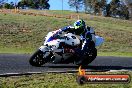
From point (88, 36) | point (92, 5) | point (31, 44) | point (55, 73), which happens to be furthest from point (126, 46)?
point (92, 5)

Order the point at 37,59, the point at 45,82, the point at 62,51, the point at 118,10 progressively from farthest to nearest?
the point at 118,10
the point at 62,51
the point at 37,59
the point at 45,82

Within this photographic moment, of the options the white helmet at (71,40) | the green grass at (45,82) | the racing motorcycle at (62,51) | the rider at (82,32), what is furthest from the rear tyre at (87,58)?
the green grass at (45,82)

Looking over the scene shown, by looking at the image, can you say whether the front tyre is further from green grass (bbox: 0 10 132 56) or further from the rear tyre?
green grass (bbox: 0 10 132 56)

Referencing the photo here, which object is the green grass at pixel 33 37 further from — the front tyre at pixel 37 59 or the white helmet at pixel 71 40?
the front tyre at pixel 37 59

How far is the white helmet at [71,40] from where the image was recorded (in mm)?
13084

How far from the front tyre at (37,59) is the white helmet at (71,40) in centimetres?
102

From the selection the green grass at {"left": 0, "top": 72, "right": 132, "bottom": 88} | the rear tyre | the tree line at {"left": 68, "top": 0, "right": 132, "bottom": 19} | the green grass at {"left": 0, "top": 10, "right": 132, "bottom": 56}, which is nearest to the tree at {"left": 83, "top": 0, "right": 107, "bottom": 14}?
the tree line at {"left": 68, "top": 0, "right": 132, "bottom": 19}

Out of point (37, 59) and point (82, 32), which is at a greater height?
point (82, 32)

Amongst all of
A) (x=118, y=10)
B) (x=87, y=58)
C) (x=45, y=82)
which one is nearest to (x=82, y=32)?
(x=87, y=58)

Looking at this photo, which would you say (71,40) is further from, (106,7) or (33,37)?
(106,7)

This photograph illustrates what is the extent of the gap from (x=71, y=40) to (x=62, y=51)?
52cm

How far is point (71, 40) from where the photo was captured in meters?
13.1

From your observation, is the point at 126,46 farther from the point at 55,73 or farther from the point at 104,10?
the point at 104,10

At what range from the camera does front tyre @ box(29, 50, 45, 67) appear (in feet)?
41.3
